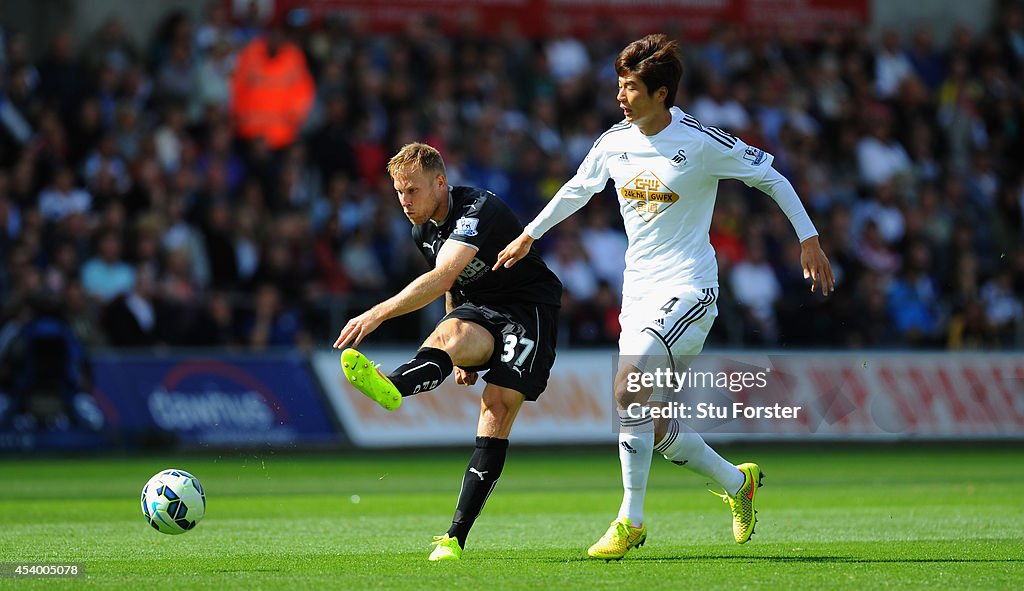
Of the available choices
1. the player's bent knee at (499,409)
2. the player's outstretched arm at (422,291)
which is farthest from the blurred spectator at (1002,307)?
the player's outstretched arm at (422,291)

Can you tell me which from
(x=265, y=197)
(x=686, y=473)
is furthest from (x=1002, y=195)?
(x=265, y=197)

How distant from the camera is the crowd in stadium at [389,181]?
60.0 ft

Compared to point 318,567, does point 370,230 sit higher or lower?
higher

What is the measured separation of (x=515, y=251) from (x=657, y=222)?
33.6 inches

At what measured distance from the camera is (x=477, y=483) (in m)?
7.95

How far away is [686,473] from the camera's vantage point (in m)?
17.2

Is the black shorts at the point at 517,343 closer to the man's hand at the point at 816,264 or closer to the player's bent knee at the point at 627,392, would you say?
the player's bent knee at the point at 627,392

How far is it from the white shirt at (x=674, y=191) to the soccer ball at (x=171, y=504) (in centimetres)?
249

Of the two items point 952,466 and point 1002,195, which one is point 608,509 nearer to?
point 952,466

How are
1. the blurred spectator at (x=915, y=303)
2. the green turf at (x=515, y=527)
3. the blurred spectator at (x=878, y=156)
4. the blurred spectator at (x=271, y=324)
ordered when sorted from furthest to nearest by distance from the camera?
the blurred spectator at (x=878, y=156), the blurred spectator at (x=915, y=303), the blurred spectator at (x=271, y=324), the green turf at (x=515, y=527)

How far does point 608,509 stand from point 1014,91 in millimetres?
17122

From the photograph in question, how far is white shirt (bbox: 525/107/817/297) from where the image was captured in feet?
26.7

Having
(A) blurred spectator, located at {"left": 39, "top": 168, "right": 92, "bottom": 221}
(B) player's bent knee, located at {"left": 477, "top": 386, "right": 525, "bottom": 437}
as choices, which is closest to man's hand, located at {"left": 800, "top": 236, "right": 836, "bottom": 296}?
(B) player's bent knee, located at {"left": 477, "top": 386, "right": 525, "bottom": 437}

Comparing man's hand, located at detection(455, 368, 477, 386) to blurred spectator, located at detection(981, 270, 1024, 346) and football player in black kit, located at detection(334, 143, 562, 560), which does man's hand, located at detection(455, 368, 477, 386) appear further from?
blurred spectator, located at detection(981, 270, 1024, 346)
